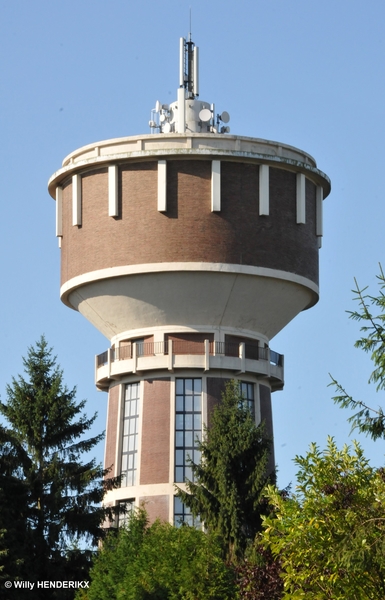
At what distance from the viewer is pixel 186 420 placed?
36781mm

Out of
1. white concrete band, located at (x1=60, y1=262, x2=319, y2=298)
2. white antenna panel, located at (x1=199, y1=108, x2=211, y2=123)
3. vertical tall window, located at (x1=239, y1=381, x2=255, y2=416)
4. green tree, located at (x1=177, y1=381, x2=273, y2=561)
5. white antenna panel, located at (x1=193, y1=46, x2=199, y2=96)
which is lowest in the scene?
green tree, located at (x1=177, y1=381, x2=273, y2=561)

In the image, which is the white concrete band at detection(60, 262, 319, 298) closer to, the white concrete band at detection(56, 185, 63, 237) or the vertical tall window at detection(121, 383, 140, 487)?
the white concrete band at detection(56, 185, 63, 237)

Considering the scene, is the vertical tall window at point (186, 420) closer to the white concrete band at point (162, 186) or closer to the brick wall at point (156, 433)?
the brick wall at point (156, 433)

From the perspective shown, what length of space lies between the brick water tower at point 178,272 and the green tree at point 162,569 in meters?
7.27

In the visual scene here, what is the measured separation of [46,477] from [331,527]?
1410 centimetres

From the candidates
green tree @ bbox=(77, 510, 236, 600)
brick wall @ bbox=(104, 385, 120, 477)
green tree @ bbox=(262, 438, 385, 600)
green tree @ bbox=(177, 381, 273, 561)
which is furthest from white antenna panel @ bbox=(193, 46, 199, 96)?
green tree @ bbox=(262, 438, 385, 600)

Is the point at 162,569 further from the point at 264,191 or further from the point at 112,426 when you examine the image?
the point at 264,191

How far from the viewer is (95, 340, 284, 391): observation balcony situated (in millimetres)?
36562

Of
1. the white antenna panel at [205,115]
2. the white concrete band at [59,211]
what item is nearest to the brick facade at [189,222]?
the white concrete band at [59,211]

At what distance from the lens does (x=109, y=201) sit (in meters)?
36.3

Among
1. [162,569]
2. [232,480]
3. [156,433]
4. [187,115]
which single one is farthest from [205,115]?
[162,569]

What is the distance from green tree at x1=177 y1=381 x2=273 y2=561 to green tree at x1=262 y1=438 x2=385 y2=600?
9.97m

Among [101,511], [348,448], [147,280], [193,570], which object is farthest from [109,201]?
[348,448]

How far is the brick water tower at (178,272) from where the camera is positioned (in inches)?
1406
